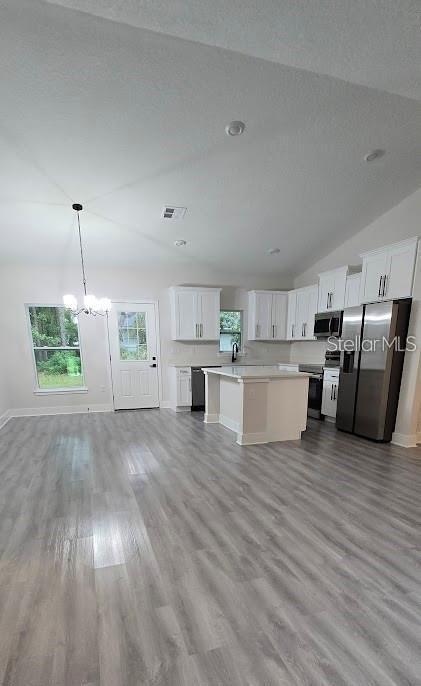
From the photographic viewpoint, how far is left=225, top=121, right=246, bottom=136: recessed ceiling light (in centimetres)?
270

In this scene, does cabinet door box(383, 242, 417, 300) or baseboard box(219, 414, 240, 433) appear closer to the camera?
cabinet door box(383, 242, 417, 300)

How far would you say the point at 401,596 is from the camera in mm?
1569

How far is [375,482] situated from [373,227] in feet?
12.4

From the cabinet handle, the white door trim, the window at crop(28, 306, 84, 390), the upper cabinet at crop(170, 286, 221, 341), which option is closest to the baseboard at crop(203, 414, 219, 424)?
the white door trim

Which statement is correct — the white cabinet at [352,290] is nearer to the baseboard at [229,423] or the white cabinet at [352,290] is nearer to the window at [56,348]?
the baseboard at [229,423]

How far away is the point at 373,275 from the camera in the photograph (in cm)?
402

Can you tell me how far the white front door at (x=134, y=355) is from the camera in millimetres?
5660

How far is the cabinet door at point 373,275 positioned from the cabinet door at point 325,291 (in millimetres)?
769

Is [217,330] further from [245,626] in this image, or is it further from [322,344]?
[245,626]

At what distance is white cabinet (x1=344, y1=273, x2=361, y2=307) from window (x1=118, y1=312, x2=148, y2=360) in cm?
383

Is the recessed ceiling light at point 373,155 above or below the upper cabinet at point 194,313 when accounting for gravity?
above

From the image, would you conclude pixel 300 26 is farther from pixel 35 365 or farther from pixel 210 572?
pixel 35 365

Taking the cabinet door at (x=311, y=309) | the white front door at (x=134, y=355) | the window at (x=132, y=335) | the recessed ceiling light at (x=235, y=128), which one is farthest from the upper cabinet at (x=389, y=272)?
the window at (x=132, y=335)

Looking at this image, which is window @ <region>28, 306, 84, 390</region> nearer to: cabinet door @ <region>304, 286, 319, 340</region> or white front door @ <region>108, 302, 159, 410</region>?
white front door @ <region>108, 302, 159, 410</region>
